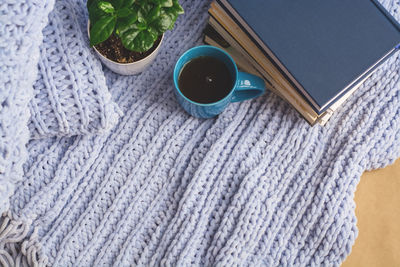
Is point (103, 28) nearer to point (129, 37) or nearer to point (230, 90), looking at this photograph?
point (129, 37)

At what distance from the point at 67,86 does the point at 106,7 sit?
0.16 metres

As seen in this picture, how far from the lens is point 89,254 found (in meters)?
0.73

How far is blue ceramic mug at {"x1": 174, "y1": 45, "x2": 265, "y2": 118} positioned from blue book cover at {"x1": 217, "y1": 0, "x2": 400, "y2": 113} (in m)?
0.07

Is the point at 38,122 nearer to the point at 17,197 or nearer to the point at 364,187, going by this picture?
the point at 17,197

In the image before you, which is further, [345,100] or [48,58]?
[345,100]

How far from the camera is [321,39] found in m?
0.71

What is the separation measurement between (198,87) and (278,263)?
0.37 meters

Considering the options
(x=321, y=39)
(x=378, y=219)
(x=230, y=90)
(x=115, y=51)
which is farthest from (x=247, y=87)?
(x=378, y=219)

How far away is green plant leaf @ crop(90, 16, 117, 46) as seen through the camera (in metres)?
0.64

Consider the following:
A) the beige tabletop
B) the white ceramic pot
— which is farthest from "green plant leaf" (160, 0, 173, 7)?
the beige tabletop

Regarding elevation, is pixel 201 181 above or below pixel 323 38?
below

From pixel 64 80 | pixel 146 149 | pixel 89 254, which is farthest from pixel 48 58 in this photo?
pixel 89 254

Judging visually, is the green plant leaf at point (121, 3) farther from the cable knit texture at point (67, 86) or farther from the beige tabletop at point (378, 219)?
the beige tabletop at point (378, 219)

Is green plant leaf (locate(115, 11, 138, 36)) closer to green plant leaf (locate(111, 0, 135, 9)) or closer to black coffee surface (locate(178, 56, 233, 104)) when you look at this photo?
green plant leaf (locate(111, 0, 135, 9))
